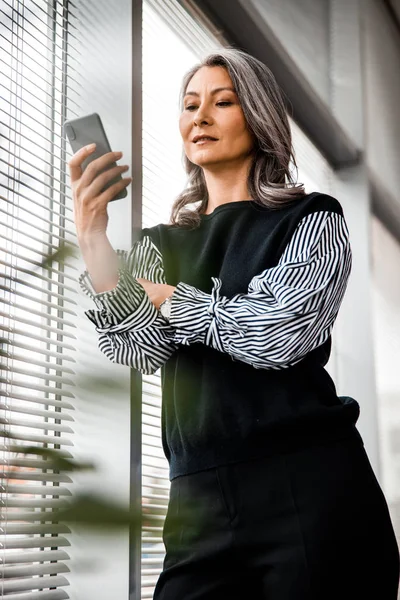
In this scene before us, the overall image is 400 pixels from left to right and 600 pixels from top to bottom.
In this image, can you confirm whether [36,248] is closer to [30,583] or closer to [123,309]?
[123,309]

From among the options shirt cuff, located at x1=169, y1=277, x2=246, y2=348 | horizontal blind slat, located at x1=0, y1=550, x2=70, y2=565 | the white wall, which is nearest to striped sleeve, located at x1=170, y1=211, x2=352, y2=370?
shirt cuff, located at x1=169, y1=277, x2=246, y2=348

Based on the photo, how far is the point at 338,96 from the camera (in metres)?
3.52

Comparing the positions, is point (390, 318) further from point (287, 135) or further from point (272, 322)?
point (272, 322)

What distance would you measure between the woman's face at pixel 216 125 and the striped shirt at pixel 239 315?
0.10 m

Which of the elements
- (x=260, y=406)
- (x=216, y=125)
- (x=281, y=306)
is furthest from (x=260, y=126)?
(x=260, y=406)

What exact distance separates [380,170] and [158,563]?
2.41 m

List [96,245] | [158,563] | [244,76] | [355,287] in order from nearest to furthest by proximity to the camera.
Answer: [96,245] → [244,76] → [158,563] → [355,287]

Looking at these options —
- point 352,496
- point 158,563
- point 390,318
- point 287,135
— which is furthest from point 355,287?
point 352,496

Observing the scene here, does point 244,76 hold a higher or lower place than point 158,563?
higher

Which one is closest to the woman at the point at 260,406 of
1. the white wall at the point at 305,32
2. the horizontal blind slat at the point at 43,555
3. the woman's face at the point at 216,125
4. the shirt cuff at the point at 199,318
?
the shirt cuff at the point at 199,318

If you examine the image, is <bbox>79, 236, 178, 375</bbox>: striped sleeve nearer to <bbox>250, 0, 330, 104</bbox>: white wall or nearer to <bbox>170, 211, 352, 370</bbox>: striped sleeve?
<bbox>170, 211, 352, 370</bbox>: striped sleeve

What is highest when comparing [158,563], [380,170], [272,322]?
Answer: [380,170]

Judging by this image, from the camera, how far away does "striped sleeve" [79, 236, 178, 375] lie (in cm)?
118

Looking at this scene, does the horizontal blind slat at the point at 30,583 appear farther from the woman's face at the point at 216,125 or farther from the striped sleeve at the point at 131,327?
the woman's face at the point at 216,125
